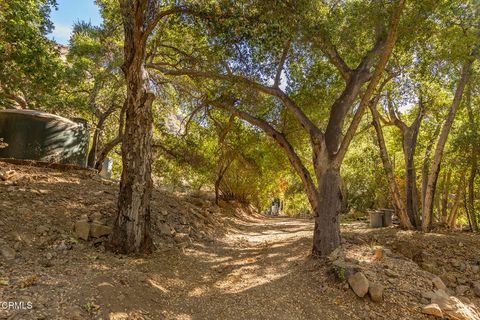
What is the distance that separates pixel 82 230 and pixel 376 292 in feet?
16.4

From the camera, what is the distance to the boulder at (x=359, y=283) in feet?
14.7

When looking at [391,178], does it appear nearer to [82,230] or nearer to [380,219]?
[380,219]

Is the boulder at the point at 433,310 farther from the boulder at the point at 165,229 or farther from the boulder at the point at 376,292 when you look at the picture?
the boulder at the point at 165,229

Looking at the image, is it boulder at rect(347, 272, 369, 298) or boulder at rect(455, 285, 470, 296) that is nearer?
boulder at rect(347, 272, 369, 298)

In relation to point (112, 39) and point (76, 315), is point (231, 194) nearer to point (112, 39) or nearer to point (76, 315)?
point (112, 39)

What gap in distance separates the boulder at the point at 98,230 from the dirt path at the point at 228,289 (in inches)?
39.8

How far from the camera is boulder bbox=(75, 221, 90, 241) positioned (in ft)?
17.6

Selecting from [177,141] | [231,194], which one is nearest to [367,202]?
[231,194]

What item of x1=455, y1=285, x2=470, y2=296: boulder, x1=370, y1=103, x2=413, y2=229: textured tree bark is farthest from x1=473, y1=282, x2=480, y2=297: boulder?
x1=370, y1=103, x2=413, y2=229: textured tree bark

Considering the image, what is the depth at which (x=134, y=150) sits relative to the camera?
540 cm

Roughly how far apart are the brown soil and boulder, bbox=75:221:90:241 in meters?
0.15

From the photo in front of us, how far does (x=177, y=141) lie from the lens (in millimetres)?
10633

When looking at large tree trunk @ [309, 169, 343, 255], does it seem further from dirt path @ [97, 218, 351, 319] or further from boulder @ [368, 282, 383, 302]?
boulder @ [368, 282, 383, 302]

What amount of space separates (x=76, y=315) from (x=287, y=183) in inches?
966
